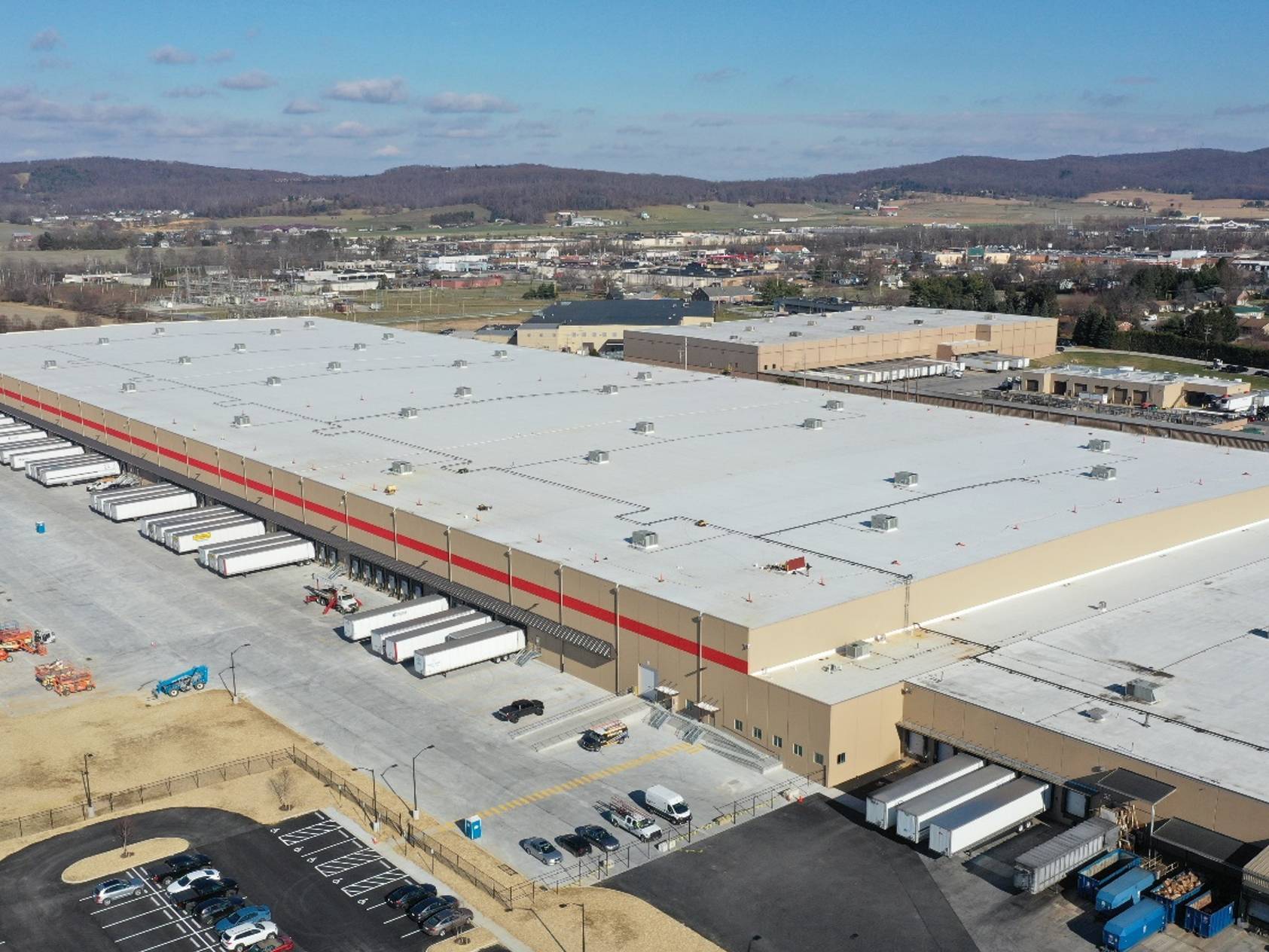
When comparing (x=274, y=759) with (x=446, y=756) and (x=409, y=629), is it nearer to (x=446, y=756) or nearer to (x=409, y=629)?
(x=446, y=756)

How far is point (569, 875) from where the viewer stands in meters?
34.6

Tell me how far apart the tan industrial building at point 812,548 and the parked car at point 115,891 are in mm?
18041

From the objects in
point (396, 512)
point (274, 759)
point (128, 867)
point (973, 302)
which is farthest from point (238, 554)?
point (973, 302)

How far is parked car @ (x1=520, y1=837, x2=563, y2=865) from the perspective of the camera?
1391 inches

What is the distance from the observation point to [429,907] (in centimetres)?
3259

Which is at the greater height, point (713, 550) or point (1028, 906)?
point (713, 550)

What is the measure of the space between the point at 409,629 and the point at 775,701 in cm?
1660

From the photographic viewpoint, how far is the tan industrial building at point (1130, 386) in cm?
10344

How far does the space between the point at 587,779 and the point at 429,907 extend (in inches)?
345

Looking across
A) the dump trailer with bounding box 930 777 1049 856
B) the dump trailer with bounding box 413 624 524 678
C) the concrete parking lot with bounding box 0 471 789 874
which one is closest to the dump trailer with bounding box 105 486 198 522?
the concrete parking lot with bounding box 0 471 789 874

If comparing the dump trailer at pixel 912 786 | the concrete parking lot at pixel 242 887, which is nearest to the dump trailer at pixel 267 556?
the concrete parking lot at pixel 242 887

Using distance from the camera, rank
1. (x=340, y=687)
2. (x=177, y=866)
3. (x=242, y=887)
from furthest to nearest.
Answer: (x=340, y=687) → (x=177, y=866) → (x=242, y=887)

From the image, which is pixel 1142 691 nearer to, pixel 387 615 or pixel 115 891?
pixel 387 615

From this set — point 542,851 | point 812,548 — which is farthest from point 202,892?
point 812,548
